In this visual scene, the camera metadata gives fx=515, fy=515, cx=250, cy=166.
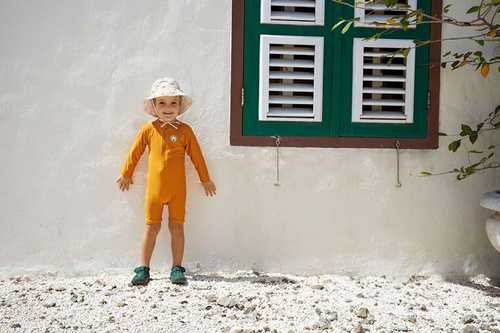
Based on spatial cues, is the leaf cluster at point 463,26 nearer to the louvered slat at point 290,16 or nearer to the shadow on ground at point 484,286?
the louvered slat at point 290,16

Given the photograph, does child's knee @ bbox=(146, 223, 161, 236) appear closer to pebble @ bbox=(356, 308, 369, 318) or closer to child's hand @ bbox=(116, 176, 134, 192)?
child's hand @ bbox=(116, 176, 134, 192)

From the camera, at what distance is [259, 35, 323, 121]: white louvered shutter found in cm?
402

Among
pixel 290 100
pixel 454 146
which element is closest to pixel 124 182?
pixel 290 100

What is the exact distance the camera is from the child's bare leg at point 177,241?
391 cm

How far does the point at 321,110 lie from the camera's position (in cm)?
409

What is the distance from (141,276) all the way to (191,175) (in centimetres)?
86

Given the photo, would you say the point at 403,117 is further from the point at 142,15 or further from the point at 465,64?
the point at 142,15

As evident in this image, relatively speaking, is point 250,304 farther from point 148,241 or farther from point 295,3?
point 295,3

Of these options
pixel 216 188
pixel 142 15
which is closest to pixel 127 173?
pixel 216 188

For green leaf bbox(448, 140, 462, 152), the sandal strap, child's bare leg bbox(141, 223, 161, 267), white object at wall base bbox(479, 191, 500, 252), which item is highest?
green leaf bbox(448, 140, 462, 152)

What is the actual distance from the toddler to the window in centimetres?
40

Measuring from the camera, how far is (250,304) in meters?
3.53

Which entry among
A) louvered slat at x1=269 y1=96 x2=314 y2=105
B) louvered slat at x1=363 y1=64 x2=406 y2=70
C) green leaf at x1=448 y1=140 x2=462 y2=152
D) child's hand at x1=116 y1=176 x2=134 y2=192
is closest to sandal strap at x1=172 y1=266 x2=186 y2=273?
child's hand at x1=116 y1=176 x2=134 y2=192

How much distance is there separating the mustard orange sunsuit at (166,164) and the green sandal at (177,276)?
1.18 feet
